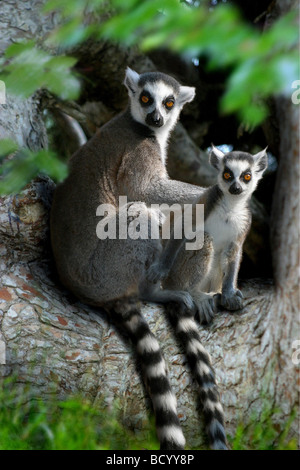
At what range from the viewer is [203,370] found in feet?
9.76

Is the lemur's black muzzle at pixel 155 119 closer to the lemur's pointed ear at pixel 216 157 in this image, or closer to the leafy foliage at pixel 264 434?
the lemur's pointed ear at pixel 216 157

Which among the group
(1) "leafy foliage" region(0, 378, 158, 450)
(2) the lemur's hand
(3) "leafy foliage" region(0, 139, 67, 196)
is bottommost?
(1) "leafy foliage" region(0, 378, 158, 450)

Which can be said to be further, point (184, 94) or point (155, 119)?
point (184, 94)

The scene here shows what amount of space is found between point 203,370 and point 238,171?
130 cm

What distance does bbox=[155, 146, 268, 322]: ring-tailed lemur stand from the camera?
3.34 meters

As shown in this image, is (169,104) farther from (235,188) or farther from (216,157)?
(235,188)

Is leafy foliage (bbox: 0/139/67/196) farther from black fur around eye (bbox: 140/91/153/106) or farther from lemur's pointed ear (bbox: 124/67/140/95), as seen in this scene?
lemur's pointed ear (bbox: 124/67/140/95)

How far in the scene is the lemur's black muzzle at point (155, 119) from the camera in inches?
151

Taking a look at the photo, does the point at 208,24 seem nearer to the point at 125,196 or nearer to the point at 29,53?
the point at 29,53

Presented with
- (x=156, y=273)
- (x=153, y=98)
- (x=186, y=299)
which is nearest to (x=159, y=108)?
(x=153, y=98)

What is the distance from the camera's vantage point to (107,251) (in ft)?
11.6

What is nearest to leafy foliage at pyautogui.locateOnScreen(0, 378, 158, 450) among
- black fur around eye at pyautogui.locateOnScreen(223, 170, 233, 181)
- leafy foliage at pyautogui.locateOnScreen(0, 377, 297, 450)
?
leafy foliage at pyautogui.locateOnScreen(0, 377, 297, 450)

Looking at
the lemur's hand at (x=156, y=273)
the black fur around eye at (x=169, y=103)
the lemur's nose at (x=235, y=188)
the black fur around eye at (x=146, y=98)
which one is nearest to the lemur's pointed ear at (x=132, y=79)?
the black fur around eye at (x=146, y=98)
